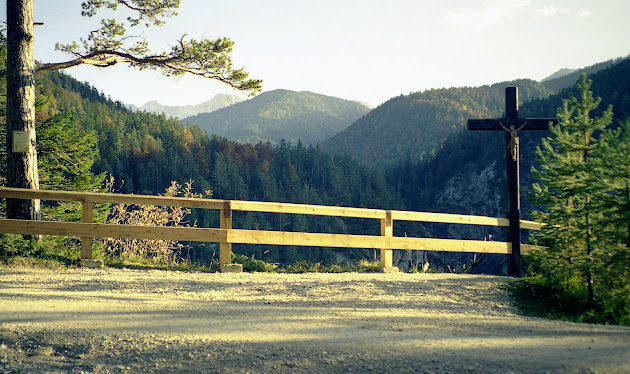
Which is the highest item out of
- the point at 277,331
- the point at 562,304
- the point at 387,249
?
the point at 387,249

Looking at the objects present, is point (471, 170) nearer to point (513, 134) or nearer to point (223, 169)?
point (223, 169)

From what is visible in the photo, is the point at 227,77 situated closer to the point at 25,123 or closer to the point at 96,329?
the point at 25,123

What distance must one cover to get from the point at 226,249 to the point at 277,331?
397 centimetres

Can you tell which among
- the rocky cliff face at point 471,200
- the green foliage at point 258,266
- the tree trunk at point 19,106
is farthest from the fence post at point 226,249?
the rocky cliff face at point 471,200

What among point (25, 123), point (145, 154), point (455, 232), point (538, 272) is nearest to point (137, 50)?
point (25, 123)

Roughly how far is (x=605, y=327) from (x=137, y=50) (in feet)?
35.4

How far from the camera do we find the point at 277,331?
4914 millimetres

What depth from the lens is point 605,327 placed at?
5.49 m

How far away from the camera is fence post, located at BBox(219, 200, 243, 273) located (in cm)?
852

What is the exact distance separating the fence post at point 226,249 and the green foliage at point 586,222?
4.78 m

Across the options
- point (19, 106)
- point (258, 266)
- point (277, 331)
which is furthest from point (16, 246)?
point (277, 331)

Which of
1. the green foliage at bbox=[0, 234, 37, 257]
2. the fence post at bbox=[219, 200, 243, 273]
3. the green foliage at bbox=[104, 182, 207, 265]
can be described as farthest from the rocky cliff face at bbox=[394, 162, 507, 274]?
the green foliage at bbox=[0, 234, 37, 257]

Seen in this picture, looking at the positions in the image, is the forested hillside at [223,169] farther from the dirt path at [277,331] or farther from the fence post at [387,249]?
the dirt path at [277,331]

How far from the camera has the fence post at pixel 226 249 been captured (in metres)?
8.52
